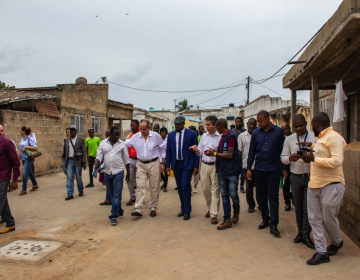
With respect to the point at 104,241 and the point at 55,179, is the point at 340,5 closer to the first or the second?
the point at 104,241

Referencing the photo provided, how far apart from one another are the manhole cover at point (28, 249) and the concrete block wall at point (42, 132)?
278 inches

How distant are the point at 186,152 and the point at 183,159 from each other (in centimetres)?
15

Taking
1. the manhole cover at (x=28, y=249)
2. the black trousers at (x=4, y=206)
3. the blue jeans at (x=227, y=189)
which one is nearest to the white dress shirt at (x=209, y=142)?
the blue jeans at (x=227, y=189)

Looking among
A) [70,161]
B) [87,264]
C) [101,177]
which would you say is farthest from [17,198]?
[87,264]

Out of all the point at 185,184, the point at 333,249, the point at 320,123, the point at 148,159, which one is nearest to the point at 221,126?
the point at 185,184

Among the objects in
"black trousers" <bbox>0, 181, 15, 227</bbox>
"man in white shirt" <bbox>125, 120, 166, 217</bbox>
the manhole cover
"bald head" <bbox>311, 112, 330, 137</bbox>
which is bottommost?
the manhole cover

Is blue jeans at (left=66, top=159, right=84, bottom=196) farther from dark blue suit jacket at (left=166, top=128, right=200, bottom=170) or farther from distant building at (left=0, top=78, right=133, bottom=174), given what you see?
distant building at (left=0, top=78, right=133, bottom=174)

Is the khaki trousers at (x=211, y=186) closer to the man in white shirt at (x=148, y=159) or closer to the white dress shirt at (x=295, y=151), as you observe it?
the man in white shirt at (x=148, y=159)

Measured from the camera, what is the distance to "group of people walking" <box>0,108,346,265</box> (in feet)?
13.5

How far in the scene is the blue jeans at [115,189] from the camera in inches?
244

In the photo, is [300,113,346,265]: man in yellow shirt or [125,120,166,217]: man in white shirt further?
[125,120,166,217]: man in white shirt

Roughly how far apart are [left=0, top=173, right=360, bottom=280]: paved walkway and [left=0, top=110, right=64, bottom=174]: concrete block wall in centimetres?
491

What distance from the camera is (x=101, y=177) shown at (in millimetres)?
7562

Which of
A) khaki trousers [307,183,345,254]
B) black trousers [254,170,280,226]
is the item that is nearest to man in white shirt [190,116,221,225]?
black trousers [254,170,280,226]
